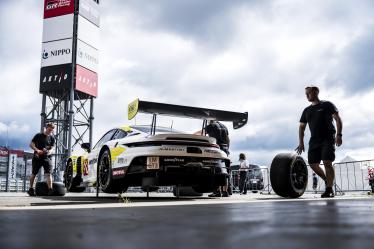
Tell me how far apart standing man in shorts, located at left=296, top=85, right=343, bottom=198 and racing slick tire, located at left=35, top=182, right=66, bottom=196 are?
4896 millimetres

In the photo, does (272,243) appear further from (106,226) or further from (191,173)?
(191,173)

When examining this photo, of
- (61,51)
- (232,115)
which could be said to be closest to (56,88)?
(61,51)

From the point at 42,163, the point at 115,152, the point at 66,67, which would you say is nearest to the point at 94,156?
the point at 115,152

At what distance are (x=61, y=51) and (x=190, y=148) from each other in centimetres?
3691

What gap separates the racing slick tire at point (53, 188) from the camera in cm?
911

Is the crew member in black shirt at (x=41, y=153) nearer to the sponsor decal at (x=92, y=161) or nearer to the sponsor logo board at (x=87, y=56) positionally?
the sponsor decal at (x=92, y=161)

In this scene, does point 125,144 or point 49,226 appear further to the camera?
point 125,144

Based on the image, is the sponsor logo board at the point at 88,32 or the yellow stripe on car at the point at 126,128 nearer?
the yellow stripe on car at the point at 126,128

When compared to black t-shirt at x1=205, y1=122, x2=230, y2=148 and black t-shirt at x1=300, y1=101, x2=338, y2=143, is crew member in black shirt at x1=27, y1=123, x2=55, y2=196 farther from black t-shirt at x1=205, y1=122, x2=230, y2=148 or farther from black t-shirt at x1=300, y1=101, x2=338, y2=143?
black t-shirt at x1=300, y1=101, x2=338, y2=143

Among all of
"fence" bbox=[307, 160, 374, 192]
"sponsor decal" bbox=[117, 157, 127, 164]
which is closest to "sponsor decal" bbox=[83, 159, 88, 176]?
"sponsor decal" bbox=[117, 157, 127, 164]

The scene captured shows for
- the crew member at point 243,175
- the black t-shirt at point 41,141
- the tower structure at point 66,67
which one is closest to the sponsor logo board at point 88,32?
the tower structure at point 66,67

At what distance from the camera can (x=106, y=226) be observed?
247 centimetres

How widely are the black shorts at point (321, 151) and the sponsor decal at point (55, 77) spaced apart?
3580 centimetres

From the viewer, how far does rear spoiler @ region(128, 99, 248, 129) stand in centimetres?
753
